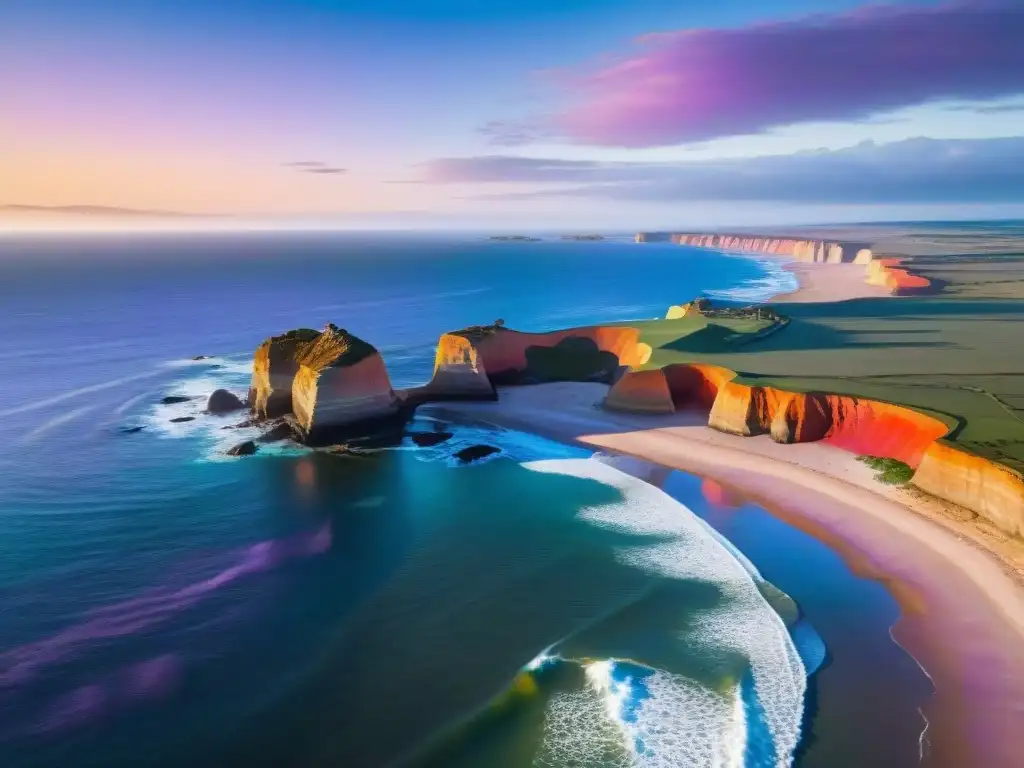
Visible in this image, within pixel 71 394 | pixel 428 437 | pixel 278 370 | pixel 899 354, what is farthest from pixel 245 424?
pixel 899 354

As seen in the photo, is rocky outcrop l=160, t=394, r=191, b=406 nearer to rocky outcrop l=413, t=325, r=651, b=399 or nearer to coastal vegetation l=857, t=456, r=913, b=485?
rocky outcrop l=413, t=325, r=651, b=399

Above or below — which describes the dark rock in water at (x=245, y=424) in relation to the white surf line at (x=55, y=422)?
below

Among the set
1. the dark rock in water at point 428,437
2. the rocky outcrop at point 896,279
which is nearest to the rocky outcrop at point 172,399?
the dark rock in water at point 428,437

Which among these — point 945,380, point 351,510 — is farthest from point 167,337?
point 945,380

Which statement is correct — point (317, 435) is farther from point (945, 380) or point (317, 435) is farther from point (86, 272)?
point (86, 272)

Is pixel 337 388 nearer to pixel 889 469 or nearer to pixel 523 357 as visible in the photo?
pixel 523 357

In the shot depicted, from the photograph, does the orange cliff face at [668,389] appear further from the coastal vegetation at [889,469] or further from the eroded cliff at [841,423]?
the coastal vegetation at [889,469]

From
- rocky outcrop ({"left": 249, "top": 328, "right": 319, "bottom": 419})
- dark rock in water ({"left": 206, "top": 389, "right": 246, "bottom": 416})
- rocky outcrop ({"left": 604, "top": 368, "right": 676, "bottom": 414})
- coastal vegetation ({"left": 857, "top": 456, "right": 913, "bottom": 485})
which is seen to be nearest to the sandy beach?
rocky outcrop ({"left": 604, "top": 368, "right": 676, "bottom": 414})
